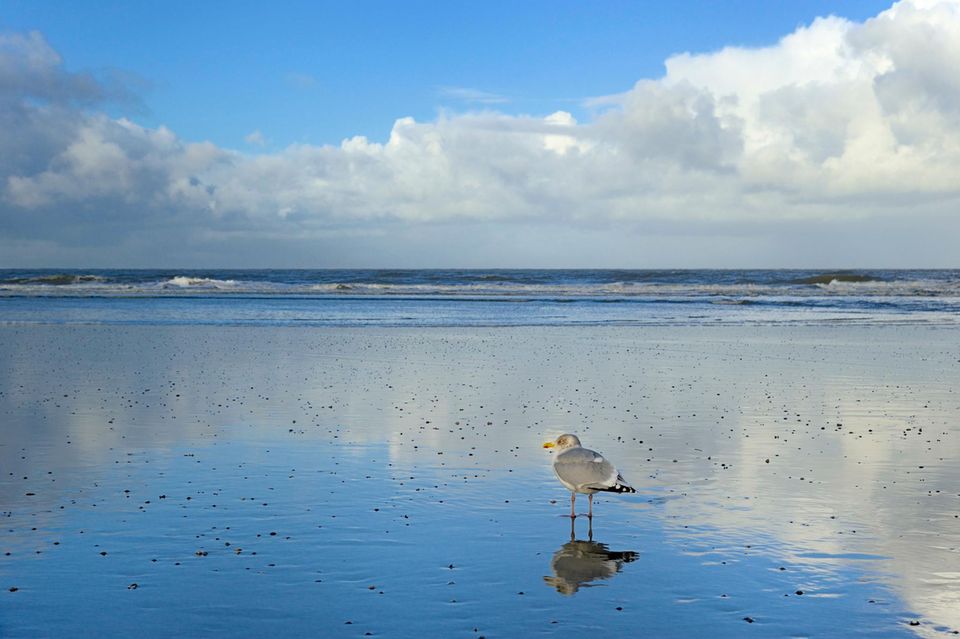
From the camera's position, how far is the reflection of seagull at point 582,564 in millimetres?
7501

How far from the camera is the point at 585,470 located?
8.89m

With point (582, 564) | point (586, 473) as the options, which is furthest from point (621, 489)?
point (582, 564)

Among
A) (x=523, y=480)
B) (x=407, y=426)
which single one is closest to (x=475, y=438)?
(x=407, y=426)

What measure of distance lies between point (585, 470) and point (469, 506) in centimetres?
138

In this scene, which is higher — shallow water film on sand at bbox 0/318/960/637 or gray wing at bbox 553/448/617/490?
gray wing at bbox 553/448/617/490

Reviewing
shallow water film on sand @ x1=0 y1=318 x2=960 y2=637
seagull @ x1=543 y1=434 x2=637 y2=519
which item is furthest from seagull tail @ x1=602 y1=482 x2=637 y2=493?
shallow water film on sand @ x1=0 y1=318 x2=960 y2=637

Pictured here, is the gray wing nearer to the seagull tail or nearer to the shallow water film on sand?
the seagull tail

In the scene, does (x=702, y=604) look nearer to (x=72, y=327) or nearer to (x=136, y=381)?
(x=136, y=381)

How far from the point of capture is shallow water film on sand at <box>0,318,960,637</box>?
6.85 m

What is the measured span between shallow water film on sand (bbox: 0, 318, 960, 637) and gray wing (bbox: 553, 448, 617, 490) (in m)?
0.45

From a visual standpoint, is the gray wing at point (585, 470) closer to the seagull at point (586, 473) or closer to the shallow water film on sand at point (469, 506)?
the seagull at point (586, 473)

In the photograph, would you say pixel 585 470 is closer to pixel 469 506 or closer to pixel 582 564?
pixel 582 564

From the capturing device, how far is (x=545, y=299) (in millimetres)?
60844

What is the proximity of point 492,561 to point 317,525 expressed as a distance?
1.86m
